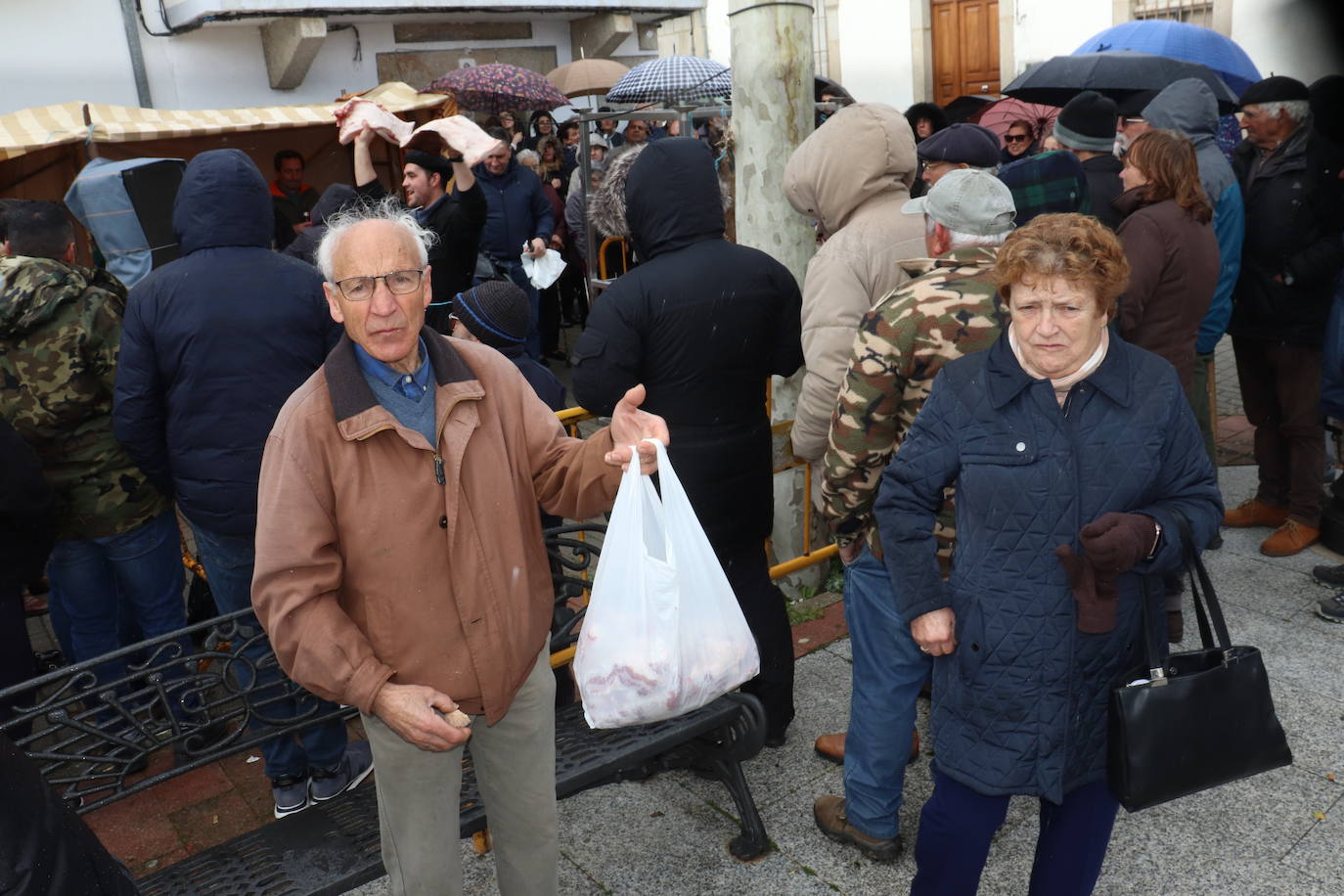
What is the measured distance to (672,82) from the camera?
1037cm

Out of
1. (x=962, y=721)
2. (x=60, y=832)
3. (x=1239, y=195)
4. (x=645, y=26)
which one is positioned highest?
(x=645, y=26)

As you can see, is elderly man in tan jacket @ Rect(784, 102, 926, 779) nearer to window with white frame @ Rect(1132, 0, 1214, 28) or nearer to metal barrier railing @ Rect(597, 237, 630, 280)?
metal barrier railing @ Rect(597, 237, 630, 280)

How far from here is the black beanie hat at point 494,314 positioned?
369 centimetres

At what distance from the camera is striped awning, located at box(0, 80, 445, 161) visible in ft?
27.7

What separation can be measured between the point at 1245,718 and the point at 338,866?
2.08 m

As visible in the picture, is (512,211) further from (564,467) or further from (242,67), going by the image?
(242,67)

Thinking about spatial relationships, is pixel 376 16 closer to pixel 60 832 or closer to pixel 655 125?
pixel 655 125

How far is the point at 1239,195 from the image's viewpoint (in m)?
4.73

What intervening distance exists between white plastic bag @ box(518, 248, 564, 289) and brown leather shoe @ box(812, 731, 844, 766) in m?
4.65

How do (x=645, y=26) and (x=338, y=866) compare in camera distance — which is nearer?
(x=338, y=866)

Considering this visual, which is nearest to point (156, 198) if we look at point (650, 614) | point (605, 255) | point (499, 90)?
point (650, 614)

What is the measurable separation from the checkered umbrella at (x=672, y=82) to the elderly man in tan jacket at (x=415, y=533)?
27.0ft

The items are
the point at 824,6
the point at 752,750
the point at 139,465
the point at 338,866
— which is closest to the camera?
the point at 338,866

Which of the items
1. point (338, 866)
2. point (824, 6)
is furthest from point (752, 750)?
point (824, 6)
